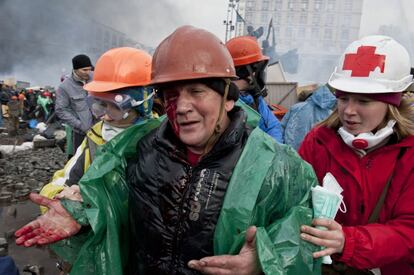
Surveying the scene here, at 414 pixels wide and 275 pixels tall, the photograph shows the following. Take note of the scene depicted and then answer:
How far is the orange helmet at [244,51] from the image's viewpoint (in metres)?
3.52

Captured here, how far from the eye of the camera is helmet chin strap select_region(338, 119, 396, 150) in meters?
1.77

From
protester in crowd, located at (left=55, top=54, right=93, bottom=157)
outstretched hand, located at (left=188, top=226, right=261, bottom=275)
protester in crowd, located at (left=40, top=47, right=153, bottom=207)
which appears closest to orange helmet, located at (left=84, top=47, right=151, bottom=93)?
protester in crowd, located at (left=40, top=47, right=153, bottom=207)

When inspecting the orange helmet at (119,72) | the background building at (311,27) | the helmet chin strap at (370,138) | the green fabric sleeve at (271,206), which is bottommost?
the green fabric sleeve at (271,206)

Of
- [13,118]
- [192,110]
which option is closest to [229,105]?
[192,110]

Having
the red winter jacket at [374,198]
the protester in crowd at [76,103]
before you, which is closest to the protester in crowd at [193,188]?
the red winter jacket at [374,198]

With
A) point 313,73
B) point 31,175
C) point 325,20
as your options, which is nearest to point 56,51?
point 313,73

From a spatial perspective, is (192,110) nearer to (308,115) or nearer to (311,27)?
(308,115)

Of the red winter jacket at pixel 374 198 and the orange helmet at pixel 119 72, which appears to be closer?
the red winter jacket at pixel 374 198

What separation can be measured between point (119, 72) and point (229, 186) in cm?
146

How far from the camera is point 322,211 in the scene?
59.2 inches

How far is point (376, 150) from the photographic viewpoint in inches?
71.7

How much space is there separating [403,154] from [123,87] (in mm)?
1786

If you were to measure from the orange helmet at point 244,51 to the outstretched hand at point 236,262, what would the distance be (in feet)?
8.12

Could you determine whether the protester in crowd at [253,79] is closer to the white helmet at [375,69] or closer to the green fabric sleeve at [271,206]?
the white helmet at [375,69]
